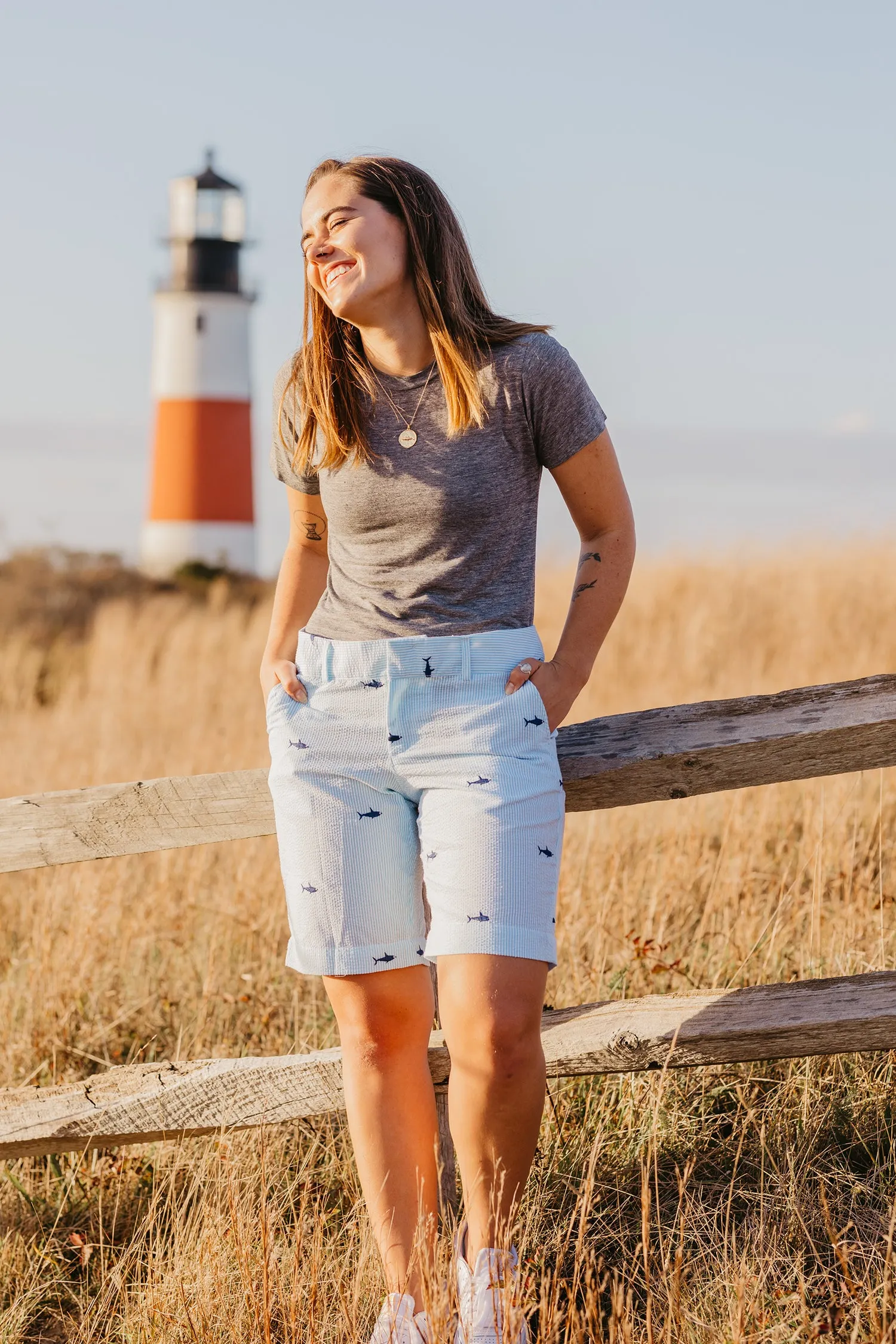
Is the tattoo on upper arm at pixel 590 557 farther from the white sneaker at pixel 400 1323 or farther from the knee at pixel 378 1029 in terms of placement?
the white sneaker at pixel 400 1323

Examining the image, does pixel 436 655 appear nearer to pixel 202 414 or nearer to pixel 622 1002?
pixel 622 1002

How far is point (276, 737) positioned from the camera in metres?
2.33

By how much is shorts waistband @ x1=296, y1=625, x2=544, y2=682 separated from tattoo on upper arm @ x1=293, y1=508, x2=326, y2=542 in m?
0.43

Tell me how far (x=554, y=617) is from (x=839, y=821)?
6.57m

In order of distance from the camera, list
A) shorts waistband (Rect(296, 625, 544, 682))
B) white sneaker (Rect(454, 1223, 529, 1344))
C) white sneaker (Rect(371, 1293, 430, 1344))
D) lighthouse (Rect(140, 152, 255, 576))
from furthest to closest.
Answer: lighthouse (Rect(140, 152, 255, 576)) < shorts waistband (Rect(296, 625, 544, 682)) < white sneaker (Rect(371, 1293, 430, 1344)) < white sneaker (Rect(454, 1223, 529, 1344))

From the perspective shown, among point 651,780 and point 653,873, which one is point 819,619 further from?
point 651,780

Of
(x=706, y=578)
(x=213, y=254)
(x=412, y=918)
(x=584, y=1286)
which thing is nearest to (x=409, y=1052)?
(x=412, y=918)

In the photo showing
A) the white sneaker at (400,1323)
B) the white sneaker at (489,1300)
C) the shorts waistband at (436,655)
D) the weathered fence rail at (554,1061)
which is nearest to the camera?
the white sneaker at (489,1300)

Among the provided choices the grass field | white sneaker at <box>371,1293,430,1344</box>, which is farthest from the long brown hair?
white sneaker at <box>371,1293,430,1344</box>

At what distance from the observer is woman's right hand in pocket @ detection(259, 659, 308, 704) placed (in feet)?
7.64

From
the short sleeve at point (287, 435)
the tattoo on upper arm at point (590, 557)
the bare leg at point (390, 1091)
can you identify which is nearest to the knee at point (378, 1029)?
the bare leg at point (390, 1091)

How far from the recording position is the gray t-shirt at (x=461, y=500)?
2.23 m

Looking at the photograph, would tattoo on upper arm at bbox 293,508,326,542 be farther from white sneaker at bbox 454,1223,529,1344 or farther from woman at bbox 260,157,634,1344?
white sneaker at bbox 454,1223,529,1344

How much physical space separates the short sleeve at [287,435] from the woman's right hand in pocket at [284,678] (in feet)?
1.17
